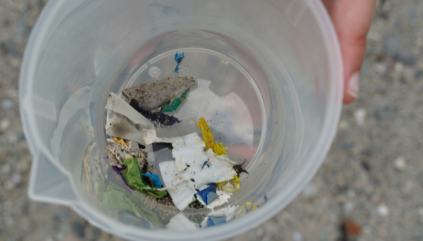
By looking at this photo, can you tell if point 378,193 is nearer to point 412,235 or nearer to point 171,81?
point 412,235

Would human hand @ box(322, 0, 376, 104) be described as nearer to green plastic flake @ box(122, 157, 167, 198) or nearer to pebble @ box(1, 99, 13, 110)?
green plastic flake @ box(122, 157, 167, 198)

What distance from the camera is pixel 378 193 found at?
54.1 inches

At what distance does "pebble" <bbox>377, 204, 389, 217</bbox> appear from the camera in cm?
136

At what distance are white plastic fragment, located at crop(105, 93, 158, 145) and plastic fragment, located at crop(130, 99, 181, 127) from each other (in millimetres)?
25

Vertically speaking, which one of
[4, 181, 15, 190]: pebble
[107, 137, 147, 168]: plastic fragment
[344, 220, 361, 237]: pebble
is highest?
[107, 137, 147, 168]: plastic fragment

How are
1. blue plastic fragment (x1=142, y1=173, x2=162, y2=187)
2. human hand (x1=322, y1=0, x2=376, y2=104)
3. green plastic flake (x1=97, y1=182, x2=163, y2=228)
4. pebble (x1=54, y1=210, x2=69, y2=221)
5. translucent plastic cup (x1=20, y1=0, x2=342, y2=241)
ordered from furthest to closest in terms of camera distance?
pebble (x1=54, y1=210, x2=69, y2=221), blue plastic fragment (x1=142, y1=173, x2=162, y2=187), human hand (x1=322, y1=0, x2=376, y2=104), green plastic flake (x1=97, y1=182, x2=163, y2=228), translucent plastic cup (x1=20, y1=0, x2=342, y2=241)

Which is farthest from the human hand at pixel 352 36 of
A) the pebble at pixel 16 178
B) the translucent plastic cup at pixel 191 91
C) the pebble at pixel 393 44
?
the pebble at pixel 16 178

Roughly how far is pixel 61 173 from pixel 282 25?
0.67m

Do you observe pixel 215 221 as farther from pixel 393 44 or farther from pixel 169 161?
pixel 393 44

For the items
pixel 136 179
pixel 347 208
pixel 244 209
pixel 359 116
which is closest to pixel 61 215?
pixel 136 179

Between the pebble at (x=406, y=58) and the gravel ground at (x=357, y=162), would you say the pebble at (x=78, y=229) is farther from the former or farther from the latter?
the pebble at (x=406, y=58)

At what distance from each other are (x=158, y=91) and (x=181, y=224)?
1.62 ft

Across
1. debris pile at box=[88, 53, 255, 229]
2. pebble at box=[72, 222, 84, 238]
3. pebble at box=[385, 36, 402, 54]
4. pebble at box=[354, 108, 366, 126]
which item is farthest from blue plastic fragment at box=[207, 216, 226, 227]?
pebble at box=[385, 36, 402, 54]

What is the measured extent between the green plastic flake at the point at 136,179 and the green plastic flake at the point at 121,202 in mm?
39
